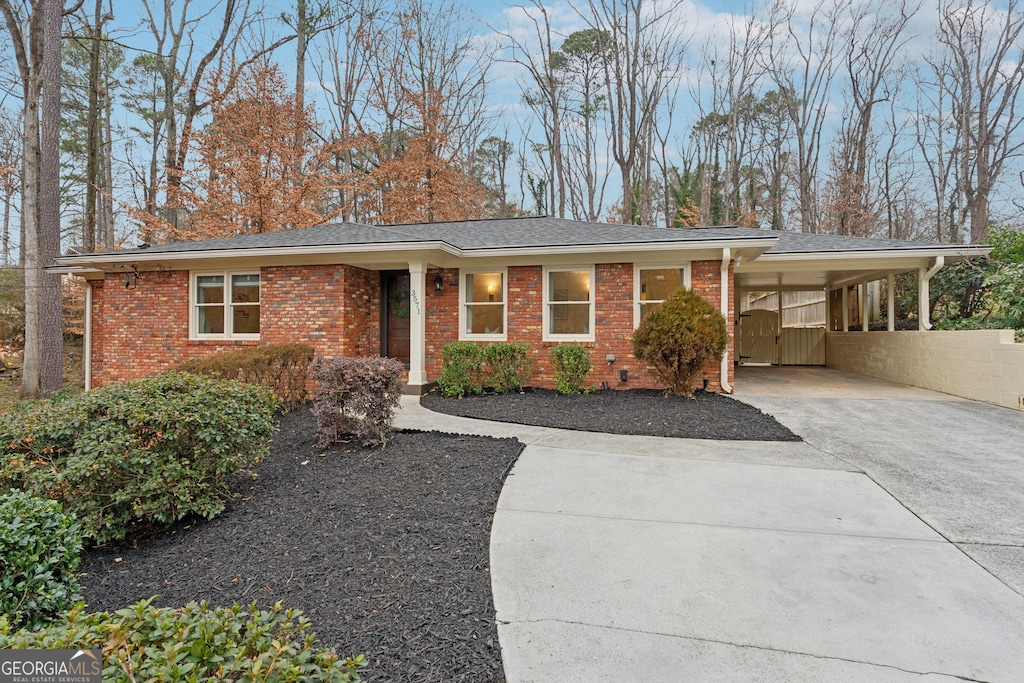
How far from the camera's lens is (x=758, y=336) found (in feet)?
49.7

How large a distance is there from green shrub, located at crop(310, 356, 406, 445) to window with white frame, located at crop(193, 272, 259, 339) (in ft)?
18.9

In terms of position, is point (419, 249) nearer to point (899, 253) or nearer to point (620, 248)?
point (620, 248)

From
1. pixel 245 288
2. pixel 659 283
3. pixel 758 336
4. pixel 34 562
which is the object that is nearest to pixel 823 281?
pixel 758 336

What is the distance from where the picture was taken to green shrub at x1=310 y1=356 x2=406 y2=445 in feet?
16.0

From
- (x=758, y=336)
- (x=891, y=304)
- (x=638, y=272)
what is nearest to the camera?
(x=638, y=272)

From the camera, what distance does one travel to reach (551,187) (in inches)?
832

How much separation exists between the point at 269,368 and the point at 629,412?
196 inches

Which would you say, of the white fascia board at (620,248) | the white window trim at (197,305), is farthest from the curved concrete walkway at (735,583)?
the white window trim at (197,305)

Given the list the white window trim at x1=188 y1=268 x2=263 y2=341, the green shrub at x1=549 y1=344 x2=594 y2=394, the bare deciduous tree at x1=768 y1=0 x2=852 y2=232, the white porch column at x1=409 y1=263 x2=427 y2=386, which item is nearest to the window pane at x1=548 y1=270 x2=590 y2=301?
the green shrub at x1=549 y1=344 x2=594 y2=394

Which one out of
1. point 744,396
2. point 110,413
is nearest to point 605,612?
point 110,413

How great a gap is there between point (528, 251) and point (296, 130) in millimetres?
11422

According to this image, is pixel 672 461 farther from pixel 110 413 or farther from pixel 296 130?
pixel 296 130

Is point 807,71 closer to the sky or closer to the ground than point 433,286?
closer to the sky

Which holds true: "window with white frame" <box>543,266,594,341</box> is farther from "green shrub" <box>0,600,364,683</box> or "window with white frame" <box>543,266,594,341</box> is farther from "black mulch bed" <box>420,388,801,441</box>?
"green shrub" <box>0,600,364,683</box>
